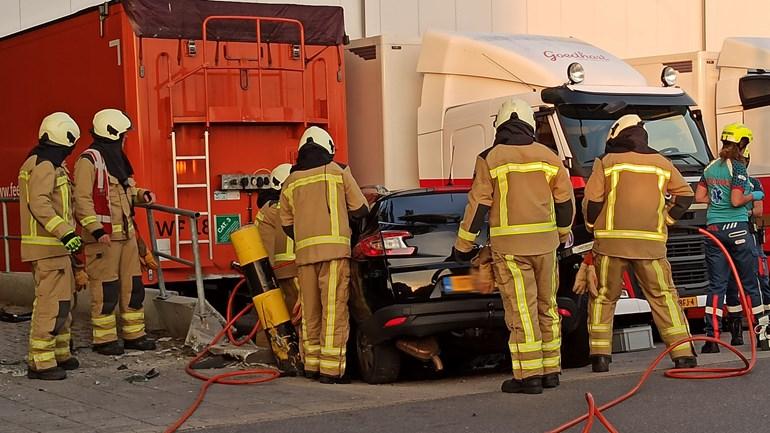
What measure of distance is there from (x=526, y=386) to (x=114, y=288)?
369 centimetres

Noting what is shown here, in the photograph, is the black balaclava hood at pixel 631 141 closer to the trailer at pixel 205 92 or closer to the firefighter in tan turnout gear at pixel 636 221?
the firefighter in tan turnout gear at pixel 636 221

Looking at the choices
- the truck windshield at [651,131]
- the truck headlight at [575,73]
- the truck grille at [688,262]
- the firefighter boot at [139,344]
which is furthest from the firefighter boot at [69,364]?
the truck grille at [688,262]

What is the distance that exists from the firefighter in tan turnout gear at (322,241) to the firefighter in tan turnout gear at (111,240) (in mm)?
1716

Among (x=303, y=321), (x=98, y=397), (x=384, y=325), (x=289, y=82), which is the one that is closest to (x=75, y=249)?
(x=98, y=397)

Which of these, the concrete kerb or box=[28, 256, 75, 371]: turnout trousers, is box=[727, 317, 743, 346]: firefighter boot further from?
box=[28, 256, 75, 371]: turnout trousers

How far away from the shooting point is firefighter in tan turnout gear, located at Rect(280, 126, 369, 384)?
856 cm

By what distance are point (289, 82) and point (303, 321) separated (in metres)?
3.54

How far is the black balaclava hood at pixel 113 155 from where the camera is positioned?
9.77 m

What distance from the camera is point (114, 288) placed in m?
9.76

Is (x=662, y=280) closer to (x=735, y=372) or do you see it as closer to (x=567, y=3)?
(x=735, y=372)

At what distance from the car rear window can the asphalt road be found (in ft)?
4.24

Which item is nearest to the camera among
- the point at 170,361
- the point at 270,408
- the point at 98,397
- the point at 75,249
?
the point at 270,408

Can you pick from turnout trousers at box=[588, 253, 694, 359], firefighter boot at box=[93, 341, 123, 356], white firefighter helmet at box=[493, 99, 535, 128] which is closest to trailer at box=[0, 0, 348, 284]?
firefighter boot at box=[93, 341, 123, 356]

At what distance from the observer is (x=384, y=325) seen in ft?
26.7
